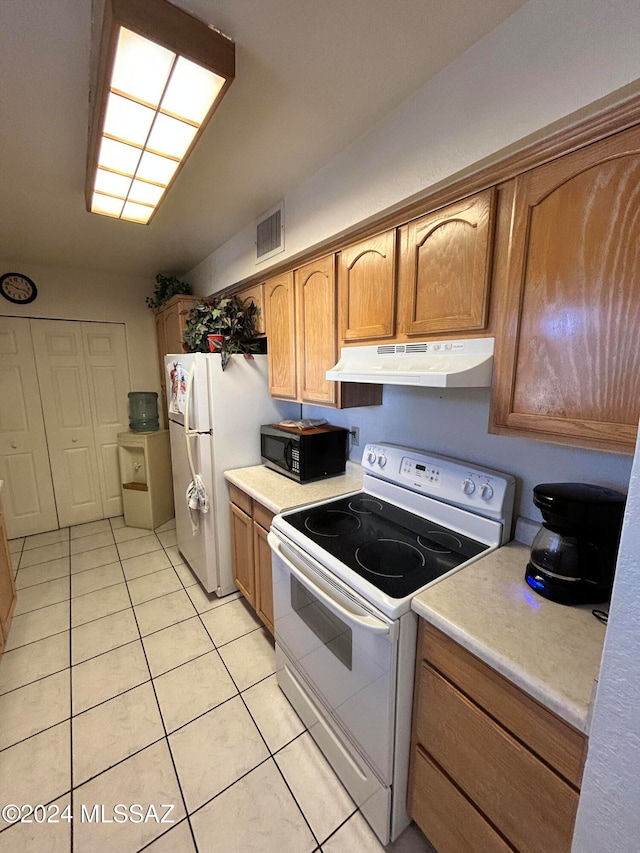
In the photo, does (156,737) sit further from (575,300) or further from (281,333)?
(575,300)

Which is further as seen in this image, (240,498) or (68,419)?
(68,419)

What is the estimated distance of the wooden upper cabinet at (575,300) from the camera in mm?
792

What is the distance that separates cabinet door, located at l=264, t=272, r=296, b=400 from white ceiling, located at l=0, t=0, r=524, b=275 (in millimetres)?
466

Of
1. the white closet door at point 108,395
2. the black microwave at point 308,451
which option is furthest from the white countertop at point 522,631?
the white closet door at point 108,395

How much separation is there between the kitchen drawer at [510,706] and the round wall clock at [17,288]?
3.92 m

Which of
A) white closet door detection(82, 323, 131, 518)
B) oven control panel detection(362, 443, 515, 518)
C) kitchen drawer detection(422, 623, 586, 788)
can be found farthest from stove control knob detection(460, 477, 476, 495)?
white closet door detection(82, 323, 131, 518)

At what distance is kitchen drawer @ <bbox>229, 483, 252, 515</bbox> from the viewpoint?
199 centimetres

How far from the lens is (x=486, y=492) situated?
1.29m

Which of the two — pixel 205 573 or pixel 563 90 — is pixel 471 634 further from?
pixel 205 573

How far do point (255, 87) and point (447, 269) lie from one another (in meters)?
0.89

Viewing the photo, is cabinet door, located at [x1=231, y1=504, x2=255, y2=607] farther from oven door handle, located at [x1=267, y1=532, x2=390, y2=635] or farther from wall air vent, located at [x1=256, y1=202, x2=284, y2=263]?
wall air vent, located at [x1=256, y1=202, x2=284, y2=263]

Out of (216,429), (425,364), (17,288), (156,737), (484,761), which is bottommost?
(156,737)

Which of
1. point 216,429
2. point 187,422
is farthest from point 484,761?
point 187,422

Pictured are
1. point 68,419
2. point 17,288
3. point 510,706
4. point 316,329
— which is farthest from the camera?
point 68,419
